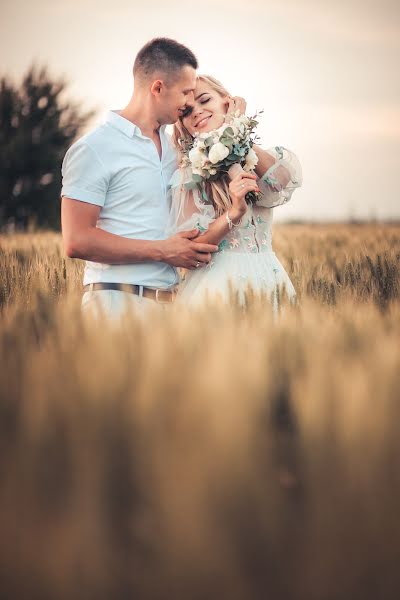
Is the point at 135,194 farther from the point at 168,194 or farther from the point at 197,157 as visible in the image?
the point at 197,157

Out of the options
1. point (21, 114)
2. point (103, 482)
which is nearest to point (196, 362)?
point (103, 482)

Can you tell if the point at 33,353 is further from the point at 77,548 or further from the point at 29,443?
the point at 77,548

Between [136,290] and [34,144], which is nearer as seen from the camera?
[136,290]

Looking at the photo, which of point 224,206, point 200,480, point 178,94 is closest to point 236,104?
point 178,94

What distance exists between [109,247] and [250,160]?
0.73 meters

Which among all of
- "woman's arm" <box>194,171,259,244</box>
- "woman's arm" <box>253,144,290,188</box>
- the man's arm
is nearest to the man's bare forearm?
the man's arm

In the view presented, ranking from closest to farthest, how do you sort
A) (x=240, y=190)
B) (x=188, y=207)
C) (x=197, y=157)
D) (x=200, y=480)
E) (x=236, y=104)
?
(x=200, y=480), (x=240, y=190), (x=197, y=157), (x=188, y=207), (x=236, y=104)

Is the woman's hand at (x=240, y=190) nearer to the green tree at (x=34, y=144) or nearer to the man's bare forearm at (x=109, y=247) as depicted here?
the man's bare forearm at (x=109, y=247)

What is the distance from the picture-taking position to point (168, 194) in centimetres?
277

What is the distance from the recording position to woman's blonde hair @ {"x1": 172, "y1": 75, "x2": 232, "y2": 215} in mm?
2621

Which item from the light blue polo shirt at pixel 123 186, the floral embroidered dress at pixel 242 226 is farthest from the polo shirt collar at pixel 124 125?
the floral embroidered dress at pixel 242 226

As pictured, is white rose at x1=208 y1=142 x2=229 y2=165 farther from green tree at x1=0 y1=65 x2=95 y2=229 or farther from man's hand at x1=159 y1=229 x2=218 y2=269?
green tree at x1=0 y1=65 x2=95 y2=229

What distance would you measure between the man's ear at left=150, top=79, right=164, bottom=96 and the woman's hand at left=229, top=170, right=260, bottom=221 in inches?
24.5

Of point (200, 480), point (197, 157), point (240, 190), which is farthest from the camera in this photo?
point (197, 157)
